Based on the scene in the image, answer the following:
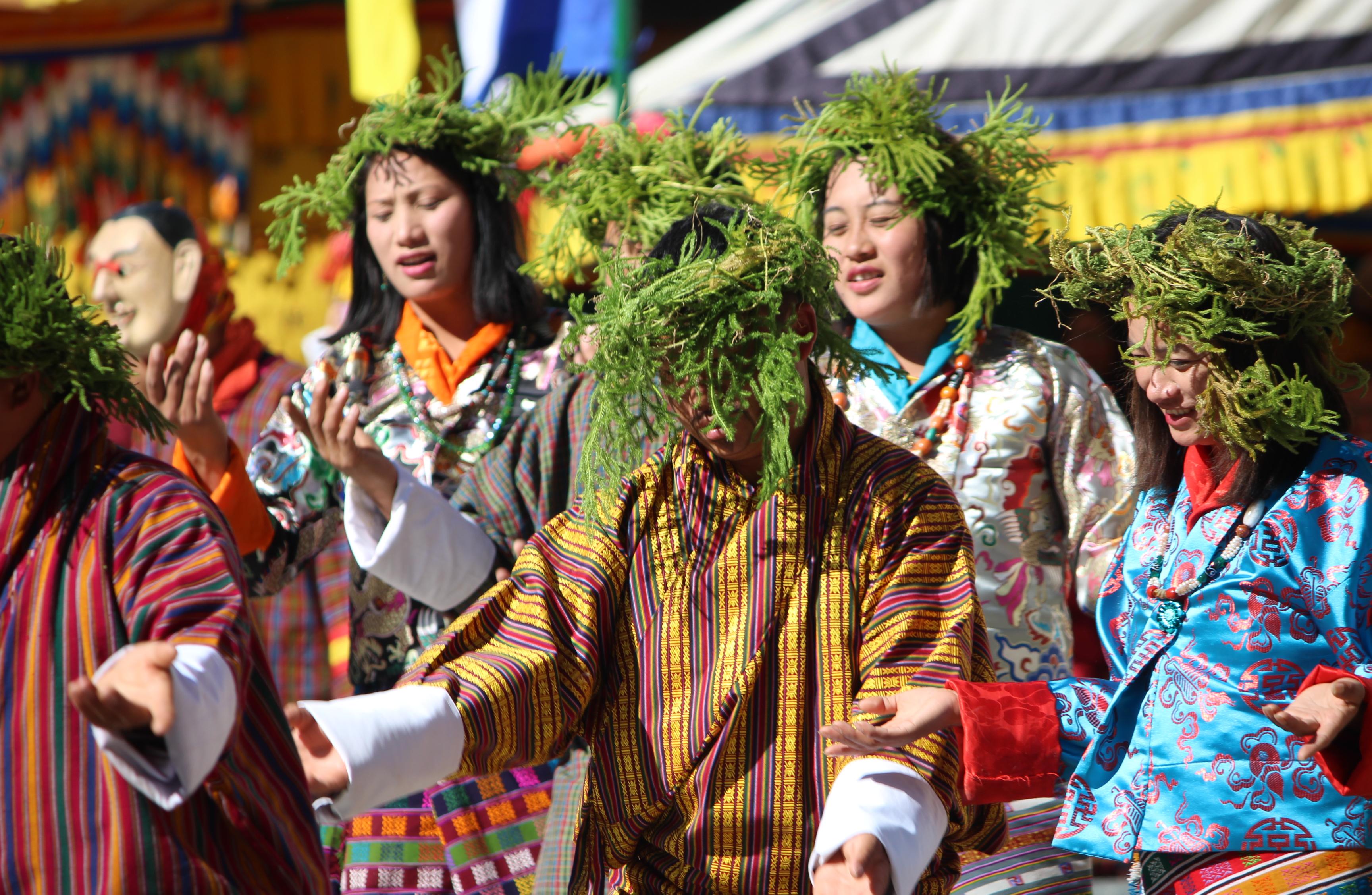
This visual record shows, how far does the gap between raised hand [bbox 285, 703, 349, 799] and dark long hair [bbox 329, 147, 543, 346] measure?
5.66 ft

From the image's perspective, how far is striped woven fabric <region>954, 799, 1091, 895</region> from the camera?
3.08 m

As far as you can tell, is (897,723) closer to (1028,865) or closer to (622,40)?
(1028,865)

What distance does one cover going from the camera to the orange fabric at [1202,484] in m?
2.42

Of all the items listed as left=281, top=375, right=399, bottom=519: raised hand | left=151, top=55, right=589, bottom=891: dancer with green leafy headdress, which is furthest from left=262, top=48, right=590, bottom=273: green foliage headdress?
left=281, top=375, right=399, bottom=519: raised hand

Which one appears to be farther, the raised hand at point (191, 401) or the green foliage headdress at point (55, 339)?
the raised hand at point (191, 401)

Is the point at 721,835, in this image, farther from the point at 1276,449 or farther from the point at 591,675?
the point at 1276,449

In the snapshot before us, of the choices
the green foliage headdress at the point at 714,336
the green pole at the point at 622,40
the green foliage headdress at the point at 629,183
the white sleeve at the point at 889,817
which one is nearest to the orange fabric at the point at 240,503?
the green foliage headdress at the point at 629,183

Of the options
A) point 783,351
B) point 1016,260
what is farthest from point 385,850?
point 1016,260

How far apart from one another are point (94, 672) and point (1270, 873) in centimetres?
161

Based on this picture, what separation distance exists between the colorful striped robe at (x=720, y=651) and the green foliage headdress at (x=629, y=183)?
4.02ft

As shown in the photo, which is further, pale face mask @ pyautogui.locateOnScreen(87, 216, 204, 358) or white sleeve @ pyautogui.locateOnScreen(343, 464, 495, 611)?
pale face mask @ pyautogui.locateOnScreen(87, 216, 204, 358)

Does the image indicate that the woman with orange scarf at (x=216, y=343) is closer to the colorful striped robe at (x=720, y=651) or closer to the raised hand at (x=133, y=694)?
the colorful striped robe at (x=720, y=651)

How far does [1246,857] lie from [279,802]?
134 cm

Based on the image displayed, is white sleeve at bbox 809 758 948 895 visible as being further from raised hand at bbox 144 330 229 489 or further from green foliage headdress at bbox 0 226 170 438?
raised hand at bbox 144 330 229 489
